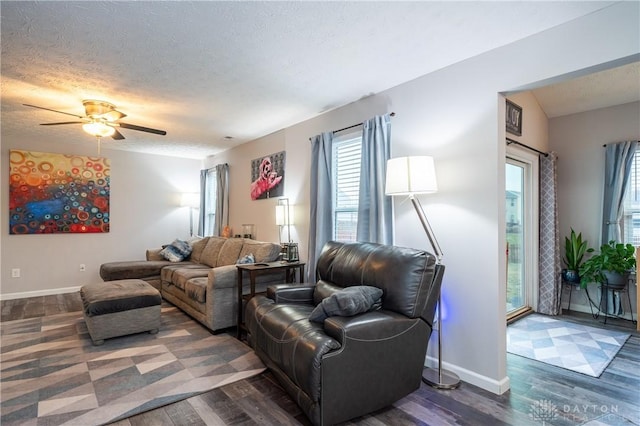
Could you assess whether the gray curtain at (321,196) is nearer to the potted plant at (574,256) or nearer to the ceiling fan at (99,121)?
the ceiling fan at (99,121)

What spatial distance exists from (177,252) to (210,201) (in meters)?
1.36

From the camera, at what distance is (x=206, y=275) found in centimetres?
419

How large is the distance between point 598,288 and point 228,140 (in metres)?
5.51

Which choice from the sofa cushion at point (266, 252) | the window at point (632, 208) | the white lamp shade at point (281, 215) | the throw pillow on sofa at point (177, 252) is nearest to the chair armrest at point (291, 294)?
the sofa cushion at point (266, 252)

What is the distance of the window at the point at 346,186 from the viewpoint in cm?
352

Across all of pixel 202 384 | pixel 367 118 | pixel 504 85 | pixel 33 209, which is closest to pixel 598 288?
pixel 504 85

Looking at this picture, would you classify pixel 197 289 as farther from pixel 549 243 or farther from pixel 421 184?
pixel 549 243

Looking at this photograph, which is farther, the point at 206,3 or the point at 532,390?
the point at 532,390

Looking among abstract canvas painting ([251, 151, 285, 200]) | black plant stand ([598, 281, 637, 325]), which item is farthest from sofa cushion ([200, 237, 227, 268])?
black plant stand ([598, 281, 637, 325])

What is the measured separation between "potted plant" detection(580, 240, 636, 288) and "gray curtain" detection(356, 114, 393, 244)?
2.71 metres

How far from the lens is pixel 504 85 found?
7.64 ft

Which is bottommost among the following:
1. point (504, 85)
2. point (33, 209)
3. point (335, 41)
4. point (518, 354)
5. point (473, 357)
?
point (518, 354)

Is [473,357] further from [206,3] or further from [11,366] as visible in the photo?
[11,366]

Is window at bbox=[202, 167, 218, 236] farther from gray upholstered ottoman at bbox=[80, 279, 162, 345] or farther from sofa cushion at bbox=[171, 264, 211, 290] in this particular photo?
gray upholstered ottoman at bbox=[80, 279, 162, 345]
